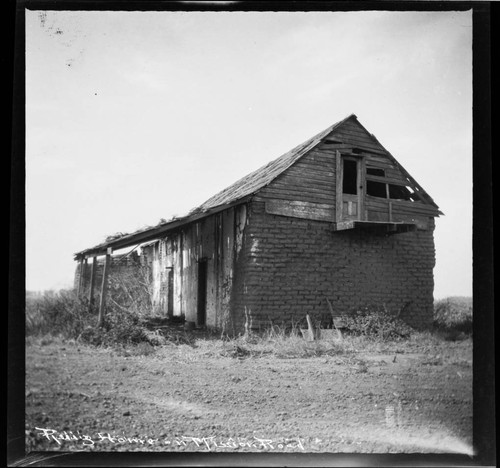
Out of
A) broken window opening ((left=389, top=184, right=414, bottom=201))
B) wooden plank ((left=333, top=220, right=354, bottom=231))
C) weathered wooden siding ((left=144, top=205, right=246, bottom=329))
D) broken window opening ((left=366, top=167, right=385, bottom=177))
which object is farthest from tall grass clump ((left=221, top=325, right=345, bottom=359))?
broken window opening ((left=366, top=167, right=385, bottom=177))

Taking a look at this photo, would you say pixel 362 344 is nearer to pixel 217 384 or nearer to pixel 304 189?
pixel 217 384

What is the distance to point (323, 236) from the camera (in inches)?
316

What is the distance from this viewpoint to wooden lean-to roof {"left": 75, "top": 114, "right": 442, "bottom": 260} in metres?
6.72

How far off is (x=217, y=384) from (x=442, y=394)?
247cm

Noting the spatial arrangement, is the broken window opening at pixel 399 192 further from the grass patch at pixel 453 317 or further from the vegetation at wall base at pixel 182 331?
the grass patch at pixel 453 317

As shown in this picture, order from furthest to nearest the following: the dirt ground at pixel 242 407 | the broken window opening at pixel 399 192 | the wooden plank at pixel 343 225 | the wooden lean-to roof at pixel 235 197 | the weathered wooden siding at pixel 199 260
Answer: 1. the weathered wooden siding at pixel 199 260
2. the broken window opening at pixel 399 192
3. the wooden plank at pixel 343 225
4. the wooden lean-to roof at pixel 235 197
5. the dirt ground at pixel 242 407

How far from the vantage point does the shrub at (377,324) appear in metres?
6.59

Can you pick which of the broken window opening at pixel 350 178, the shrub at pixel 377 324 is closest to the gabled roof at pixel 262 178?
the broken window opening at pixel 350 178

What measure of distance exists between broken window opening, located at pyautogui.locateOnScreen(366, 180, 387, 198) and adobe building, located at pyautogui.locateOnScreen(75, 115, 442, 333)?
0.06ft

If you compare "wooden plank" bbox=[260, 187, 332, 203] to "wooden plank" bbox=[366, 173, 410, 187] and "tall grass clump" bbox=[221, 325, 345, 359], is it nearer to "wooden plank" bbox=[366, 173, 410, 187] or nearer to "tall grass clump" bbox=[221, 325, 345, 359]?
"wooden plank" bbox=[366, 173, 410, 187]

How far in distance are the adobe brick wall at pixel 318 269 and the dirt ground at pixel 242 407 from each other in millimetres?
2078

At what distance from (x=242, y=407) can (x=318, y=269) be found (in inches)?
131

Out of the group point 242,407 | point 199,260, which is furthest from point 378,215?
point 242,407
